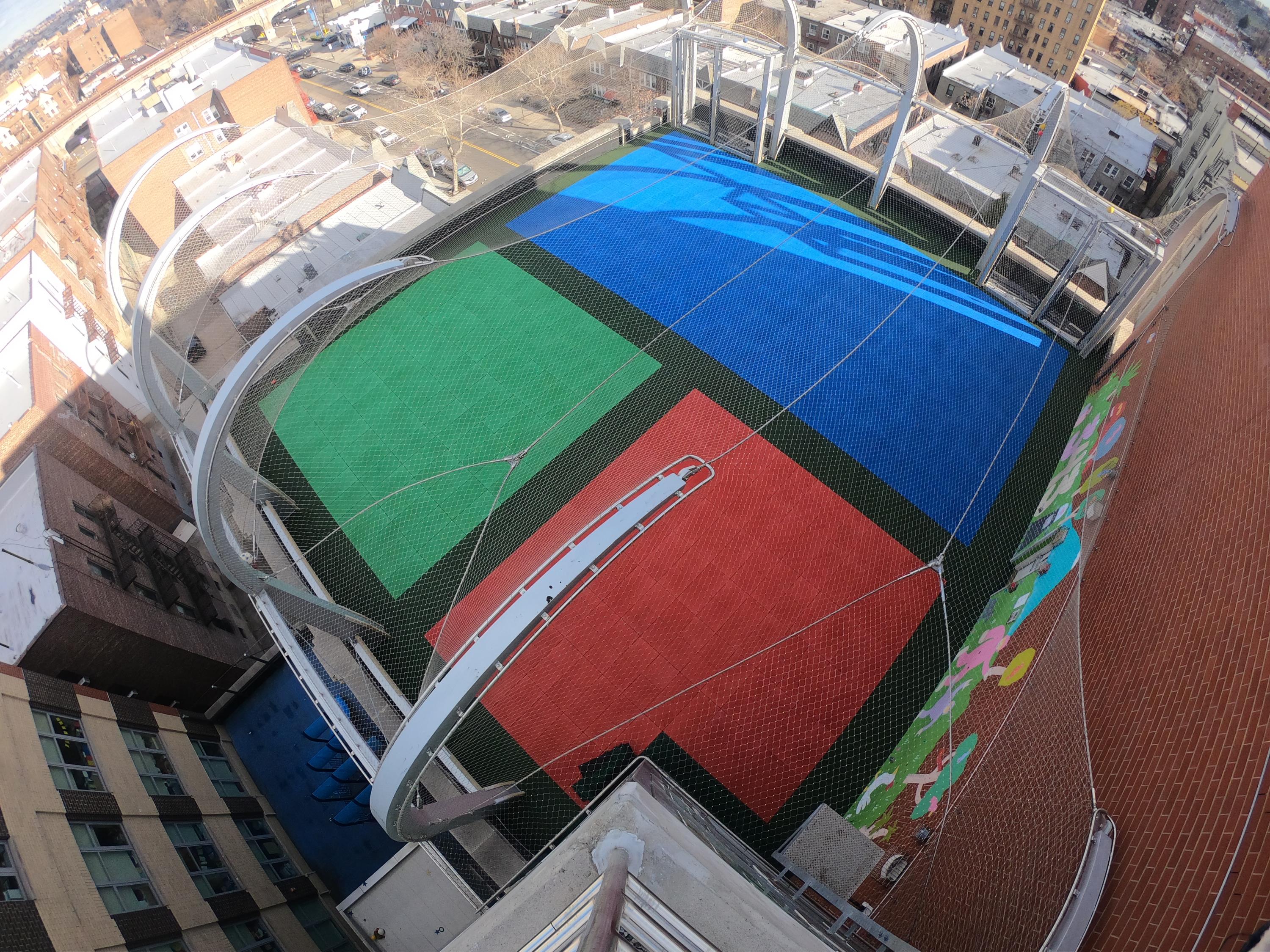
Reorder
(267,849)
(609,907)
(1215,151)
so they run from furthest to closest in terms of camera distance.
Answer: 1. (1215,151)
2. (267,849)
3. (609,907)

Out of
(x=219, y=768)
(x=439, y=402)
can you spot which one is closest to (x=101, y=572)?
(x=219, y=768)

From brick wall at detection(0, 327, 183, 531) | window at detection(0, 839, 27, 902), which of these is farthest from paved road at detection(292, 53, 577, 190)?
window at detection(0, 839, 27, 902)

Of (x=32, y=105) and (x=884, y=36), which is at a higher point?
(x=884, y=36)

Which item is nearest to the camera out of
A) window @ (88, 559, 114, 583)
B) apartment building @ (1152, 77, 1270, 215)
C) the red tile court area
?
the red tile court area

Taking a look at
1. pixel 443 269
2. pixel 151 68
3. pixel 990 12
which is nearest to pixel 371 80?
pixel 151 68

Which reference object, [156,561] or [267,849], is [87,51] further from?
[267,849]

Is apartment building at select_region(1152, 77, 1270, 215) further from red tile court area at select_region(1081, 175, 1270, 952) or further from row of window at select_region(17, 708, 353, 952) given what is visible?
row of window at select_region(17, 708, 353, 952)
